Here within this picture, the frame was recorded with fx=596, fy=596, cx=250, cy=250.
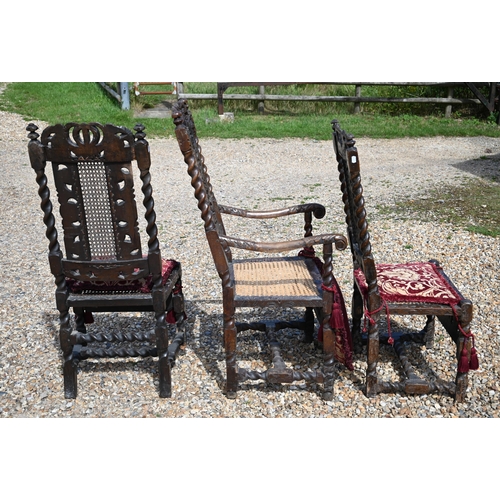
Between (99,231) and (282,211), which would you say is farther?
(282,211)

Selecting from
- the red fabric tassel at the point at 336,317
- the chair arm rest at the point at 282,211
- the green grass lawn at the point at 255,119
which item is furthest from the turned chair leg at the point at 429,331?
the green grass lawn at the point at 255,119

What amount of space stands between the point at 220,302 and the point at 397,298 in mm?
2003

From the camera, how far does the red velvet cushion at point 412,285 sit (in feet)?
11.9

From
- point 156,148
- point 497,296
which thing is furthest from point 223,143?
point 497,296

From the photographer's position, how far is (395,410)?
3.68 meters

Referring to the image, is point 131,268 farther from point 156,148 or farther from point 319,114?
point 319,114

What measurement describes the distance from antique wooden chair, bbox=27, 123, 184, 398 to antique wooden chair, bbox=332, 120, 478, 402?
Answer: 1211 millimetres

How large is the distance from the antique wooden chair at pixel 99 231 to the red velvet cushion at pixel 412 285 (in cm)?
138

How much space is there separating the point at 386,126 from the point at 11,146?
322 inches

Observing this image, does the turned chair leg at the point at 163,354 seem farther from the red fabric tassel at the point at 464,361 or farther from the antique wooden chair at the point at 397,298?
the red fabric tassel at the point at 464,361

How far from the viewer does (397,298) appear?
3.63m

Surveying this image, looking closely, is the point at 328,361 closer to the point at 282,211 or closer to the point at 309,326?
the point at 309,326

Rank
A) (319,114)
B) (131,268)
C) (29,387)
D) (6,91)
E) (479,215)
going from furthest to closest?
(6,91) → (319,114) → (479,215) → (29,387) → (131,268)

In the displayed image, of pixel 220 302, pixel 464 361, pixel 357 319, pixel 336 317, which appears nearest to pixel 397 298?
pixel 336 317
